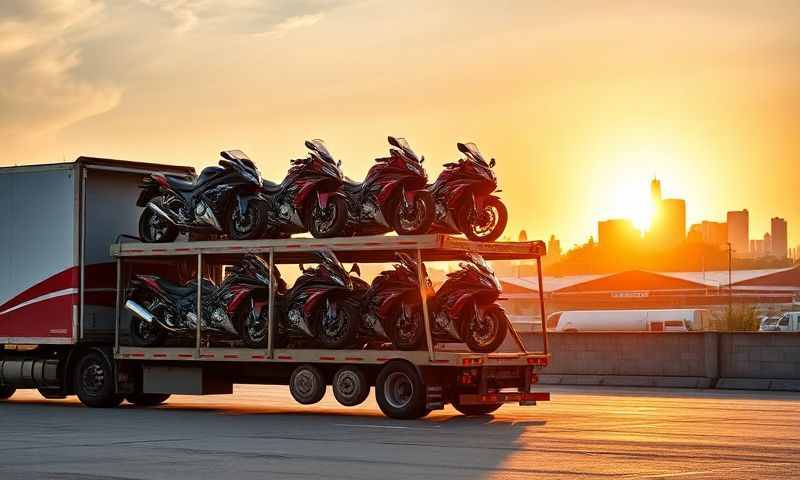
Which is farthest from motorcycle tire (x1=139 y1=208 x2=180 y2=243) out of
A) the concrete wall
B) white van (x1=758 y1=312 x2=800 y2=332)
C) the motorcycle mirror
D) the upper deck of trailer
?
white van (x1=758 y1=312 x2=800 y2=332)

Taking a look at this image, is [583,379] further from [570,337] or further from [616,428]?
[616,428]

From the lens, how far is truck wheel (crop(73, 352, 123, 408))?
24328mm

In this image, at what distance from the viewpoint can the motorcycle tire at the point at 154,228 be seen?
2431 cm

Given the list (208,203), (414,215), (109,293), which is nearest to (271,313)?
(208,203)

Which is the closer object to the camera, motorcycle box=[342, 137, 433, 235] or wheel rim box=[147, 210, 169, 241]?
motorcycle box=[342, 137, 433, 235]

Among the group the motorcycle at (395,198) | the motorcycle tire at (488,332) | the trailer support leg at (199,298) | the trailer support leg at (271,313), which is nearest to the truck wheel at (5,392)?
the trailer support leg at (199,298)

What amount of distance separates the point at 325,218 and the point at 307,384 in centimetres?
257

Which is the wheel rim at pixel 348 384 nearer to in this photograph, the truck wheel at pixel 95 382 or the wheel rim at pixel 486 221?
the wheel rim at pixel 486 221

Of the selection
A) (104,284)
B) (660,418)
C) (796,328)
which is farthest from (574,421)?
(796,328)

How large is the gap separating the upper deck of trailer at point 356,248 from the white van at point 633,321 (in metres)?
44.9

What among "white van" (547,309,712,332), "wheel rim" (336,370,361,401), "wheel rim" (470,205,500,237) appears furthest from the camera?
"white van" (547,309,712,332)

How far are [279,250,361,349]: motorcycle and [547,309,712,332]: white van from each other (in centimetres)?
4603

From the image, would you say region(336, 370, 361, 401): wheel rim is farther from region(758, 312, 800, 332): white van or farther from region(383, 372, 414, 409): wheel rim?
region(758, 312, 800, 332): white van

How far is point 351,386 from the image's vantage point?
70.4 ft
